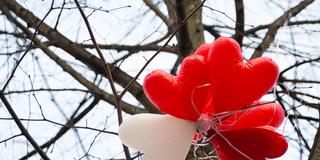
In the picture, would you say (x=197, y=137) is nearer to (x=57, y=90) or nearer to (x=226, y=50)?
(x=226, y=50)

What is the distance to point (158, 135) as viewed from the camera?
3.22 ft

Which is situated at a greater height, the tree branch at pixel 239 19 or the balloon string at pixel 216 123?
the tree branch at pixel 239 19

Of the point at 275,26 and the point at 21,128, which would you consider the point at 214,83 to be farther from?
the point at 275,26

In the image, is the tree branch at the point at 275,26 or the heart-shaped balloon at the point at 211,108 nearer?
the heart-shaped balloon at the point at 211,108

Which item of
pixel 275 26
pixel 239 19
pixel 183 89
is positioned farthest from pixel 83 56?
pixel 183 89

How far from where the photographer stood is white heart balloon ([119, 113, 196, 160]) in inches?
38.4

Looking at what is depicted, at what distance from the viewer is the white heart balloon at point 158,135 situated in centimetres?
98

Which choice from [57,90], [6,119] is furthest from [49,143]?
[6,119]

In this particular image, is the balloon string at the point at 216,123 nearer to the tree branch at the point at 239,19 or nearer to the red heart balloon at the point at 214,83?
the red heart balloon at the point at 214,83

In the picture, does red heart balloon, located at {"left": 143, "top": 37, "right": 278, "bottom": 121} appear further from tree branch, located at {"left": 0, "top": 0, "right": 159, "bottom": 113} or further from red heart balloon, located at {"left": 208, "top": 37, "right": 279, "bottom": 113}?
tree branch, located at {"left": 0, "top": 0, "right": 159, "bottom": 113}

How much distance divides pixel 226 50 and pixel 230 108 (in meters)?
0.12

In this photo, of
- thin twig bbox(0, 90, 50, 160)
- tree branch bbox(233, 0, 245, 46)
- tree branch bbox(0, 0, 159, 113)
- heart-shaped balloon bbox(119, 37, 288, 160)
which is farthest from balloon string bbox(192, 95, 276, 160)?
tree branch bbox(233, 0, 245, 46)

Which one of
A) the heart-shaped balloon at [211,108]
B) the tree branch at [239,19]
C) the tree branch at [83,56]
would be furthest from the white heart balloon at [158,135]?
the tree branch at [239,19]

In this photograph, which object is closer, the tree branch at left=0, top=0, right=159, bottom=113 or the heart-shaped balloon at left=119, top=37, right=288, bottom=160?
the heart-shaped balloon at left=119, top=37, right=288, bottom=160
